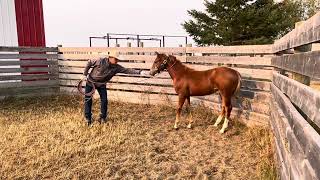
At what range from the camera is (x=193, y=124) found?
326 inches

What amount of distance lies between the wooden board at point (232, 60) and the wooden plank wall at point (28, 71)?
638 cm

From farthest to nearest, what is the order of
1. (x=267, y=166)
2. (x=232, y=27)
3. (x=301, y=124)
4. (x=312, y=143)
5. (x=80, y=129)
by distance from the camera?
(x=232, y=27) < (x=80, y=129) < (x=267, y=166) < (x=301, y=124) < (x=312, y=143)

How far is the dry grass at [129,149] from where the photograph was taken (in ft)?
17.0

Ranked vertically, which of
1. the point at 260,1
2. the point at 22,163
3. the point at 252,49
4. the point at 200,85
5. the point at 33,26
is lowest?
the point at 22,163

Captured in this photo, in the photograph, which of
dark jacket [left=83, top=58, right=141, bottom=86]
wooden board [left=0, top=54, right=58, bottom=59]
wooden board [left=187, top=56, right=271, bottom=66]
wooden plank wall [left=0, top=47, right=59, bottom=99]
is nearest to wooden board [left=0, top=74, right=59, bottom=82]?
wooden plank wall [left=0, top=47, right=59, bottom=99]

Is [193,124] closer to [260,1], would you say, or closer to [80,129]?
[80,129]

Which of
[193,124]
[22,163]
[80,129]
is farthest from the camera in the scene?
[193,124]

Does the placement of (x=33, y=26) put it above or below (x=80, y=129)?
above

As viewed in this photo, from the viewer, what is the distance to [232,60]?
8.45m

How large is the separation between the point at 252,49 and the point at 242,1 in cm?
1748

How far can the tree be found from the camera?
73.6 feet

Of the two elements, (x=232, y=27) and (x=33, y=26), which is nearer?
(x=33, y=26)

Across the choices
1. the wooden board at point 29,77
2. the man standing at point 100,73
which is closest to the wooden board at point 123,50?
the wooden board at point 29,77

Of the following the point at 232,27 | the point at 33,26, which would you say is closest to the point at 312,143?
the point at 33,26
